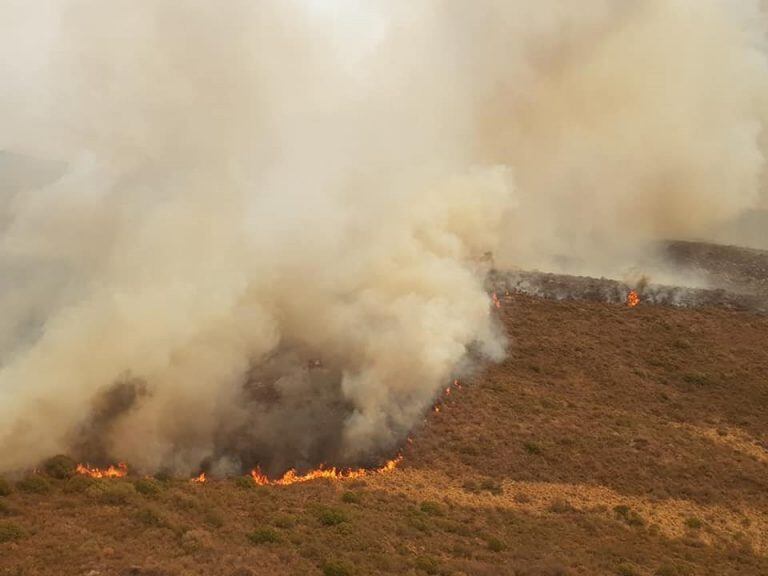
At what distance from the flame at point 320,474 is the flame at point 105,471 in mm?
5567

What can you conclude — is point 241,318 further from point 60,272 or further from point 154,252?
point 60,272

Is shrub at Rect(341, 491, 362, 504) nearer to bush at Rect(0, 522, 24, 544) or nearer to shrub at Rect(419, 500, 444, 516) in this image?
shrub at Rect(419, 500, 444, 516)

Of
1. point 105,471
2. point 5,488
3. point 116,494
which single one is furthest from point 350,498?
point 5,488

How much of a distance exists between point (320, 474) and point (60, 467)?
10887 millimetres

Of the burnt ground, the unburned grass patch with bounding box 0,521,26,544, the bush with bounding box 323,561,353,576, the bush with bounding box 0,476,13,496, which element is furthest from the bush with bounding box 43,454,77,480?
the bush with bounding box 323,561,353,576

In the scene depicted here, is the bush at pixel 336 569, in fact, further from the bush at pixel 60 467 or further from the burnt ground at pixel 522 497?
the bush at pixel 60 467

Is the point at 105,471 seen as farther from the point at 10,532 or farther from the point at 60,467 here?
the point at 10,532

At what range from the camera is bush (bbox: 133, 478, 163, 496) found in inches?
982

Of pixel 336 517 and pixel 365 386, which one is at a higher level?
pixel 365 386

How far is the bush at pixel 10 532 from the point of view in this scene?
20.6 metres

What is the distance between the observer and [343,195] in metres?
45.7

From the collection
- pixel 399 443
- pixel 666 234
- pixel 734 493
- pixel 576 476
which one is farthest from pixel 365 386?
pixel 666 234

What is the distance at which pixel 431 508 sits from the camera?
84.4ft

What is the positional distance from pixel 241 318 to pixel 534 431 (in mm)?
16978
